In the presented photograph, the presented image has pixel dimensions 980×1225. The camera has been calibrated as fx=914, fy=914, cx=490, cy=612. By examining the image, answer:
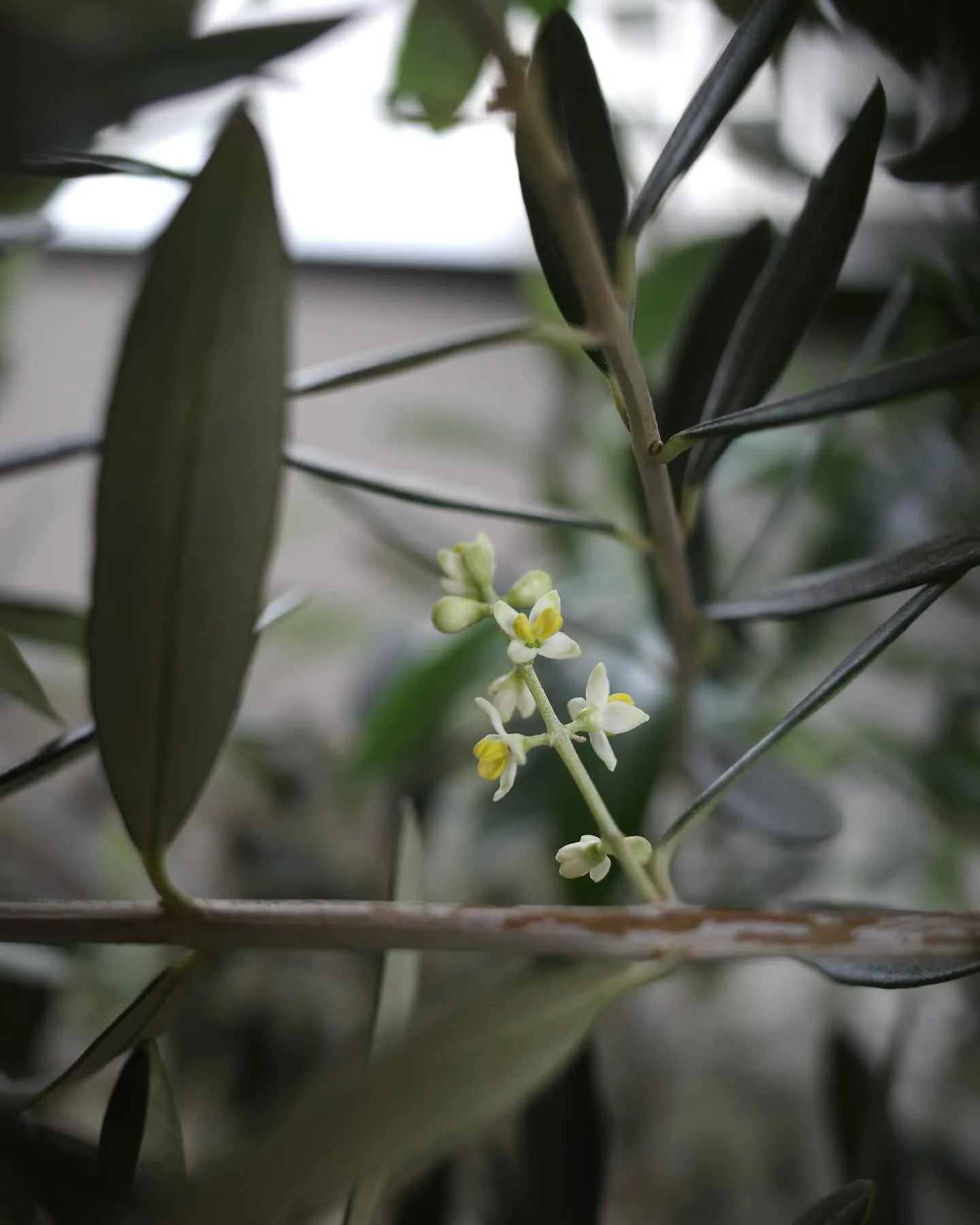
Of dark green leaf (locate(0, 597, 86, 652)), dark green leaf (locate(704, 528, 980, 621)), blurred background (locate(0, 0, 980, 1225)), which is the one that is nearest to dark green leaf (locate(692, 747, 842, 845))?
blurred background (locate(0, 0, 980, 1225))

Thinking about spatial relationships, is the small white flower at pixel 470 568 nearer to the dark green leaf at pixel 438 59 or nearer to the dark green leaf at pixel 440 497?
the dark green leaf at pixel 440 497

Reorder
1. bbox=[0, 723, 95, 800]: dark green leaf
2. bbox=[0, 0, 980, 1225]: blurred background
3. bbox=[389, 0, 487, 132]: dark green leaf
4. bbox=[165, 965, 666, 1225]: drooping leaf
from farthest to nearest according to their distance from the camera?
bbox=[0, 0, 980, 1225]: blurred background, bbox=[389, 0, 487, 132]: dark green leaf, bbox=[0, 723, 95, 800]: dark green leaf, bbox=[165, 965, 666, 1225]: drooping leaf

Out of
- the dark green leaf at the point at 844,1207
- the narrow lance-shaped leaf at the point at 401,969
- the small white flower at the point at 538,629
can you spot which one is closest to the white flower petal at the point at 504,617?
the small white flower at the point at 538,629

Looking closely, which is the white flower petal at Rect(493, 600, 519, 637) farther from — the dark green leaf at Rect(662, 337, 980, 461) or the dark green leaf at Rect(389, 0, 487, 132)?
the dark green leaf at Rect(389, 0, 487, 132)

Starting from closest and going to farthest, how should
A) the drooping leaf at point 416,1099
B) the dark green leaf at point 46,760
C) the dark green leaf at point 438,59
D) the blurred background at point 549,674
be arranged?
the drooping leaf at point 416,1099, the dark green leaf at point 46,760, the dark green leaf at point 438,59, the blurred background at point 549,674

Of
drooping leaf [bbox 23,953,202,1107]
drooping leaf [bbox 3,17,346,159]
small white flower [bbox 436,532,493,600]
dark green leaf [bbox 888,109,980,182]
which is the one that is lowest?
drooping leaf [bbox 23,953,202,1107]

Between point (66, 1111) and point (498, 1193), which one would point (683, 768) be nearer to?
point (498, 1193)

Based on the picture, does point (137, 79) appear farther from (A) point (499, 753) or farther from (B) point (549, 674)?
(B) point (549, 674)
